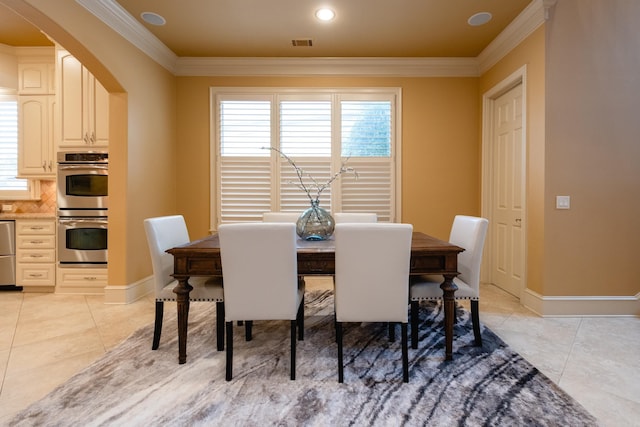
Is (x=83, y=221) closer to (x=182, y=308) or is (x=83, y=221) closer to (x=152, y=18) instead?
(x=152, y=18)

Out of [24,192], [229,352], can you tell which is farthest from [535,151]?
[24,192]

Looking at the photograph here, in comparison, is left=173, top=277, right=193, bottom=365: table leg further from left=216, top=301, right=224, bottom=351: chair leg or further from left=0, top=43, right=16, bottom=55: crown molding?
left=0, top=43, right=16, bottom=55: crown molding

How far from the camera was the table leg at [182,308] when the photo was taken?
211cm

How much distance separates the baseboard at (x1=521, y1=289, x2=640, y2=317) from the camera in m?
3.07

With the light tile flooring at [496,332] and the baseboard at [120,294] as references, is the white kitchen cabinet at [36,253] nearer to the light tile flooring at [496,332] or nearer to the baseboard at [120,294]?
the light tile flooring at [496,332]

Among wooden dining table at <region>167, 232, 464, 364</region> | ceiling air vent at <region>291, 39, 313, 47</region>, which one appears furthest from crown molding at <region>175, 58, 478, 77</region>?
wooden dining table at <region>167, 232, 464, 364</region>

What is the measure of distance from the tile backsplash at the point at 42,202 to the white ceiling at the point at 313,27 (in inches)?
64.8

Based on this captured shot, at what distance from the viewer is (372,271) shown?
1946 mm

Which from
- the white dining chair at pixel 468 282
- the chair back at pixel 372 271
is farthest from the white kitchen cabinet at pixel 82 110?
the white dining chair at pixel 468 282

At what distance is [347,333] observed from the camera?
2.65 meters

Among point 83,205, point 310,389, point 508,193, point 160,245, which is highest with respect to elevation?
point 508,193

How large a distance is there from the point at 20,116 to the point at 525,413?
5.40m

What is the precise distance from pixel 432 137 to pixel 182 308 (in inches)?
142

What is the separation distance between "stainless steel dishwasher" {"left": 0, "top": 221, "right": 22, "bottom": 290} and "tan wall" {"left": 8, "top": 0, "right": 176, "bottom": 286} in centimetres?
137
